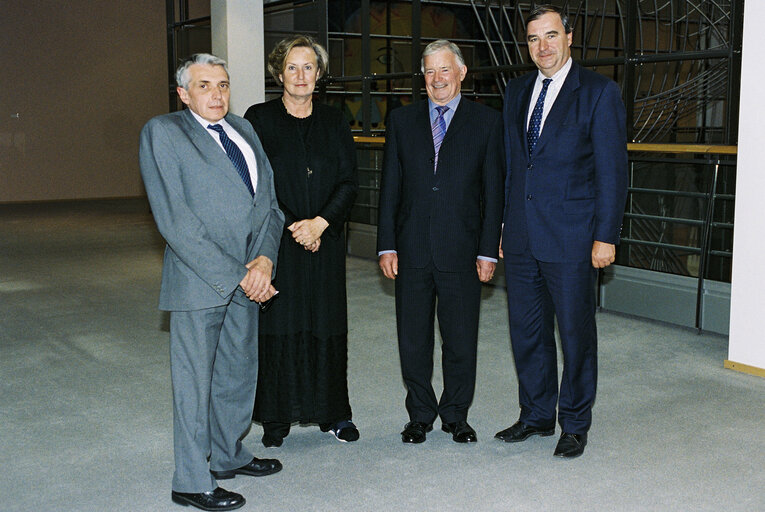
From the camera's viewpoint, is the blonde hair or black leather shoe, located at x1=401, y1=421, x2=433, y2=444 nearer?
the blonde hair

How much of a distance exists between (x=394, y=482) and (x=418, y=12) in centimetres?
585

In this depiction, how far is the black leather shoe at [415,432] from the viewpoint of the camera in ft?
11.5

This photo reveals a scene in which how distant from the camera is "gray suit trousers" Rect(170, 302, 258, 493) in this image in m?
2.80

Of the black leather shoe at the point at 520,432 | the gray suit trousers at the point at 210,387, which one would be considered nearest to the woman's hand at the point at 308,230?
the gray suit trousers at the point at 210,387

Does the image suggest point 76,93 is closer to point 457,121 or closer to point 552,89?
→ point 457,121

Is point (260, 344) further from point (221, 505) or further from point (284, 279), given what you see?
point (221, 505)

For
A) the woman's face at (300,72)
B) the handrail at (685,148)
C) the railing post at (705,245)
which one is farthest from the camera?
the railing post at (705,245)

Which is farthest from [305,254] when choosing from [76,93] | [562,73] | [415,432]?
[76,93]

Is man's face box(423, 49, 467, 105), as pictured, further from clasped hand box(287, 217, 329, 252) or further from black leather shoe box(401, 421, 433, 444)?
black leather shoe box(401, 421, 433, 444)

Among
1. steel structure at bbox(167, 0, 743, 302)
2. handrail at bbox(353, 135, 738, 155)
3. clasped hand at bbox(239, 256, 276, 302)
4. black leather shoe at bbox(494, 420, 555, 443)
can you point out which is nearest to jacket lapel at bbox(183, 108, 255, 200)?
clasped hand at bbox(239, 256, 276, 302)

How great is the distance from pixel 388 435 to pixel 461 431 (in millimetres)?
317

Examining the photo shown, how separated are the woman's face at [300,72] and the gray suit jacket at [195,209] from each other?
56 cm

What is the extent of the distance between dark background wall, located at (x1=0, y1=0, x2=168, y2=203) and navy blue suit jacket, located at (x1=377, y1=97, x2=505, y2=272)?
41.3 ft

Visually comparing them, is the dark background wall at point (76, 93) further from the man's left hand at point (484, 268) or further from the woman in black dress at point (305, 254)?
the man's left hand at point (484, 268)
